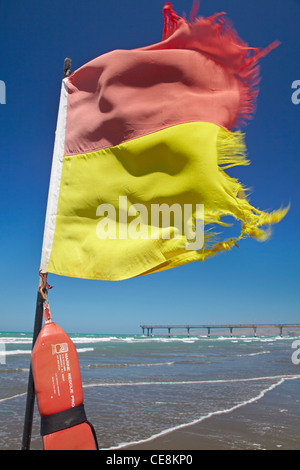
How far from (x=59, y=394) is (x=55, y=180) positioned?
1.71 meters

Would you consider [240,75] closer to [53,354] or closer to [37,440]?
[53,354]

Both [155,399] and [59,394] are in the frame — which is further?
[155,399]

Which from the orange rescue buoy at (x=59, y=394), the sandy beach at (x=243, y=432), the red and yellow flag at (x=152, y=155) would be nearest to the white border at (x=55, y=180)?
the red and yellow flag at (x=152, y=155)

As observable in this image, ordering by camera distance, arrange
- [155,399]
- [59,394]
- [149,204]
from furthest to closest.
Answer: [155,399] < [149,204] < [59,394]

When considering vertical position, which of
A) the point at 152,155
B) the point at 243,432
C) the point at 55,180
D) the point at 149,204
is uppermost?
the point at 152,155

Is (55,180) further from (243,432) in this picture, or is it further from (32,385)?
(243,432)

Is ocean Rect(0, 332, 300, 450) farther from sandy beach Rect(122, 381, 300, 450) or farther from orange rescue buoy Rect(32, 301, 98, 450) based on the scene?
orange rescue buoy Rect(32, 301, 98, 450)

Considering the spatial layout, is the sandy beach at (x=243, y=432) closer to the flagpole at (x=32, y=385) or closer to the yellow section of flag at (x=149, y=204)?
the flagpole at (x=32, y=385)

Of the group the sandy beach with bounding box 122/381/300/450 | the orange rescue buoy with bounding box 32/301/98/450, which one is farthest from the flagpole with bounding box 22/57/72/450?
the sandy beach with bounding box 122/381/300/450

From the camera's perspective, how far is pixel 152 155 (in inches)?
130

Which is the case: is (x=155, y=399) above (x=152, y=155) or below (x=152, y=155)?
below

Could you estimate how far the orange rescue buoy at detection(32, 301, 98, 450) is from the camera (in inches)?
89.7

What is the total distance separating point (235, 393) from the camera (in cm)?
939

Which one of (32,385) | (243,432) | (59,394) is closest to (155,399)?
(243,432)
